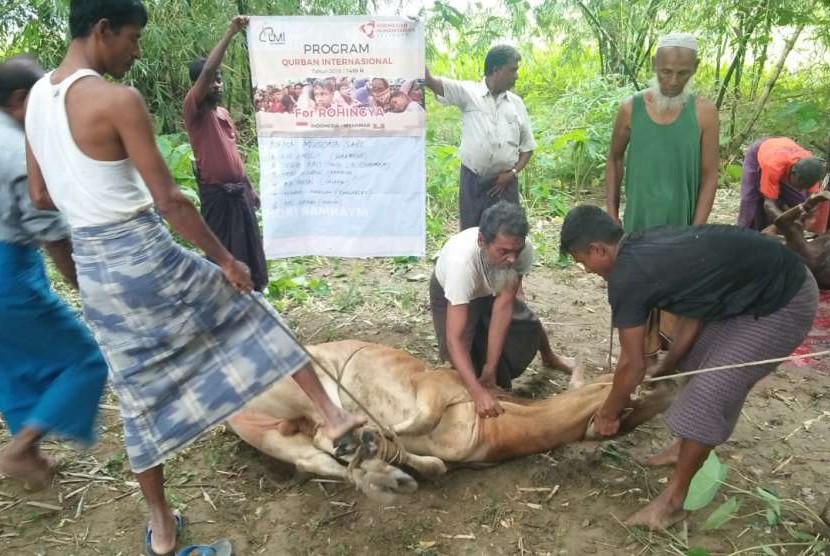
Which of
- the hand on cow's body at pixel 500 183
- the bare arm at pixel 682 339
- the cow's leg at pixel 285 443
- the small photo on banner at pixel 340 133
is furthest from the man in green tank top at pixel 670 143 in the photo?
the cow's leg at pixel 285 443

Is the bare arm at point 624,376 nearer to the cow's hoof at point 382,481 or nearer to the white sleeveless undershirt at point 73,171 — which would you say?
the cow's hoof at point 382,481

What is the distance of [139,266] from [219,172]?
205 cm

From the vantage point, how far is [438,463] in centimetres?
295

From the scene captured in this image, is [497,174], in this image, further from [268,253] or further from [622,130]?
[268,253]

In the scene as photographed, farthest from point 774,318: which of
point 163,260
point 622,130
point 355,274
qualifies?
point 355,274

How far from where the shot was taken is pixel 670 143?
3.37m

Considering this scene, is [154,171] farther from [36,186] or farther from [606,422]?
[606,422]

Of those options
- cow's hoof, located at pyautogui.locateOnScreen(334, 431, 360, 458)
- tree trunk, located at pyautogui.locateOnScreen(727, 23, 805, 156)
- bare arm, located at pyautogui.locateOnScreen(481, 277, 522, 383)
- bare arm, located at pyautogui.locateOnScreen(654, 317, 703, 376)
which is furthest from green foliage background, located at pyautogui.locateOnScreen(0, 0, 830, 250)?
cow's hoof, located at pyautogui.locateOnScreen(334, 431, 360, 458)

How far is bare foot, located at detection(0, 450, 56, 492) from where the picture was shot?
282cm

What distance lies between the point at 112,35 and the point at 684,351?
253 cm

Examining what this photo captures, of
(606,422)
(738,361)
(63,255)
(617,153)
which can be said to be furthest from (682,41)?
(63,255)

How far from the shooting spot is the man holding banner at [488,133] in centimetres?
458

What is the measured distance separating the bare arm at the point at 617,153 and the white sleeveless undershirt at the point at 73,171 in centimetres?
239

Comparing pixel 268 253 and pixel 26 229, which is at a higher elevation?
pixel 26 229
